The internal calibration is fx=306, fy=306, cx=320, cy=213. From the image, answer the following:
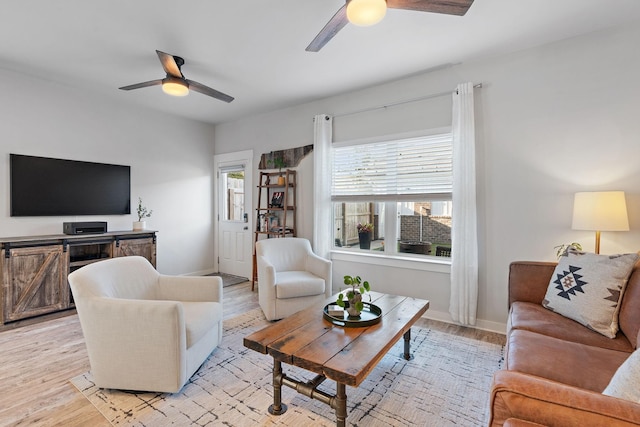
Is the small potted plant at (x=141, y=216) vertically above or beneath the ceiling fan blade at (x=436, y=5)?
beneath

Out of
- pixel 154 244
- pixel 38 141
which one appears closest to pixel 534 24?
pixel 154 244

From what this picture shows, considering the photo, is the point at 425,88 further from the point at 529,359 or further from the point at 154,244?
the point at 154,244

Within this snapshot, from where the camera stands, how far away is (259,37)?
2.63 m

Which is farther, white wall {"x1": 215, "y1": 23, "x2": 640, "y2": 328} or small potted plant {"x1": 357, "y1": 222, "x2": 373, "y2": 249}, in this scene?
small potted plant {"x1": 357, "y1": 222, "x2": 373, "y2": 249}

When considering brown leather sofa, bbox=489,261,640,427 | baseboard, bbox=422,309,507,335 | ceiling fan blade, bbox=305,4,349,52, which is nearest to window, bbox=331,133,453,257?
baseboard, bbox=422,309,507,335

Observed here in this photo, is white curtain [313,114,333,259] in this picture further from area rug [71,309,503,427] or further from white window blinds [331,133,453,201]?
area rug [71,309,503,427]

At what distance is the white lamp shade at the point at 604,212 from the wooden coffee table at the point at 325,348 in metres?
1.46

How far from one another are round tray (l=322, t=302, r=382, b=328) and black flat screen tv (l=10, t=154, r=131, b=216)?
3.49 meters

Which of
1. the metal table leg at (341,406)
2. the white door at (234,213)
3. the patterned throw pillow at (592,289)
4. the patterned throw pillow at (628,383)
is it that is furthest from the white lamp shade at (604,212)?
the white door at (234,213)

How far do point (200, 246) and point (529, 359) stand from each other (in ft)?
16.1

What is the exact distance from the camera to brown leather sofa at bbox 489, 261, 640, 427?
90 centimetres

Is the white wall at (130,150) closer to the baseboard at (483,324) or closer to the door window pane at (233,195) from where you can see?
the door window pane at (233,195)

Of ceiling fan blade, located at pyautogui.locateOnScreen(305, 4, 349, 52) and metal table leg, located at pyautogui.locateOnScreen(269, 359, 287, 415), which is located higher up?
ceiling fan blade, located at pyautogui.locateOnScreen(305, 4, 349, 52)

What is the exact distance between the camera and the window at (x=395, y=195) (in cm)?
334
